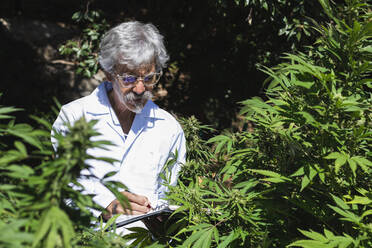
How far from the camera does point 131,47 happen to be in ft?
6.68

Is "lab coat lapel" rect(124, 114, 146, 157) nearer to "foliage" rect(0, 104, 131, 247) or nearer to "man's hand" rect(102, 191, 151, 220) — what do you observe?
"man's hand" rect(102, 191, 151, 220)

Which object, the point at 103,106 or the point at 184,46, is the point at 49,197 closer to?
the point at 103,106

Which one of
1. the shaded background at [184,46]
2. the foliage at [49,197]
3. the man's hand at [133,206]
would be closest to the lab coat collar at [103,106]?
the man's hand at [133,206]

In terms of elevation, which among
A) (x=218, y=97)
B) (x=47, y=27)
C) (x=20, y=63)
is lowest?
(x=218, y=97)

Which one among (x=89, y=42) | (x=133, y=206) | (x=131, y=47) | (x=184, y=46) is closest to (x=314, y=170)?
(x=133, y=206)

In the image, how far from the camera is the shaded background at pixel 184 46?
361 centimetres

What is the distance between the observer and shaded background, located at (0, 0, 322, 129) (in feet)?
11.8

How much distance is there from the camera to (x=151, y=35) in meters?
2.17

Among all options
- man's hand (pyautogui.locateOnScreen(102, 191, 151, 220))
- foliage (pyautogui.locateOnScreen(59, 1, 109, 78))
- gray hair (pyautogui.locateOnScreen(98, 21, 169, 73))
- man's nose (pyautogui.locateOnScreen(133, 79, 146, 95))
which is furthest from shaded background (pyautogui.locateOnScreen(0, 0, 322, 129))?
man's hand (pyautogui.locateOnScreen(102, 191, 151, 220))

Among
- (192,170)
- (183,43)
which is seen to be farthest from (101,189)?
(183,43)

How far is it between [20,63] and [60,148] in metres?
4.27

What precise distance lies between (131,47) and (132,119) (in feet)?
1.54

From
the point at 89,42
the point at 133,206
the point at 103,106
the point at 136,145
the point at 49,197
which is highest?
the point at 49,197

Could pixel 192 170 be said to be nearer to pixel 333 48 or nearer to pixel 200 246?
pixel 200 246
